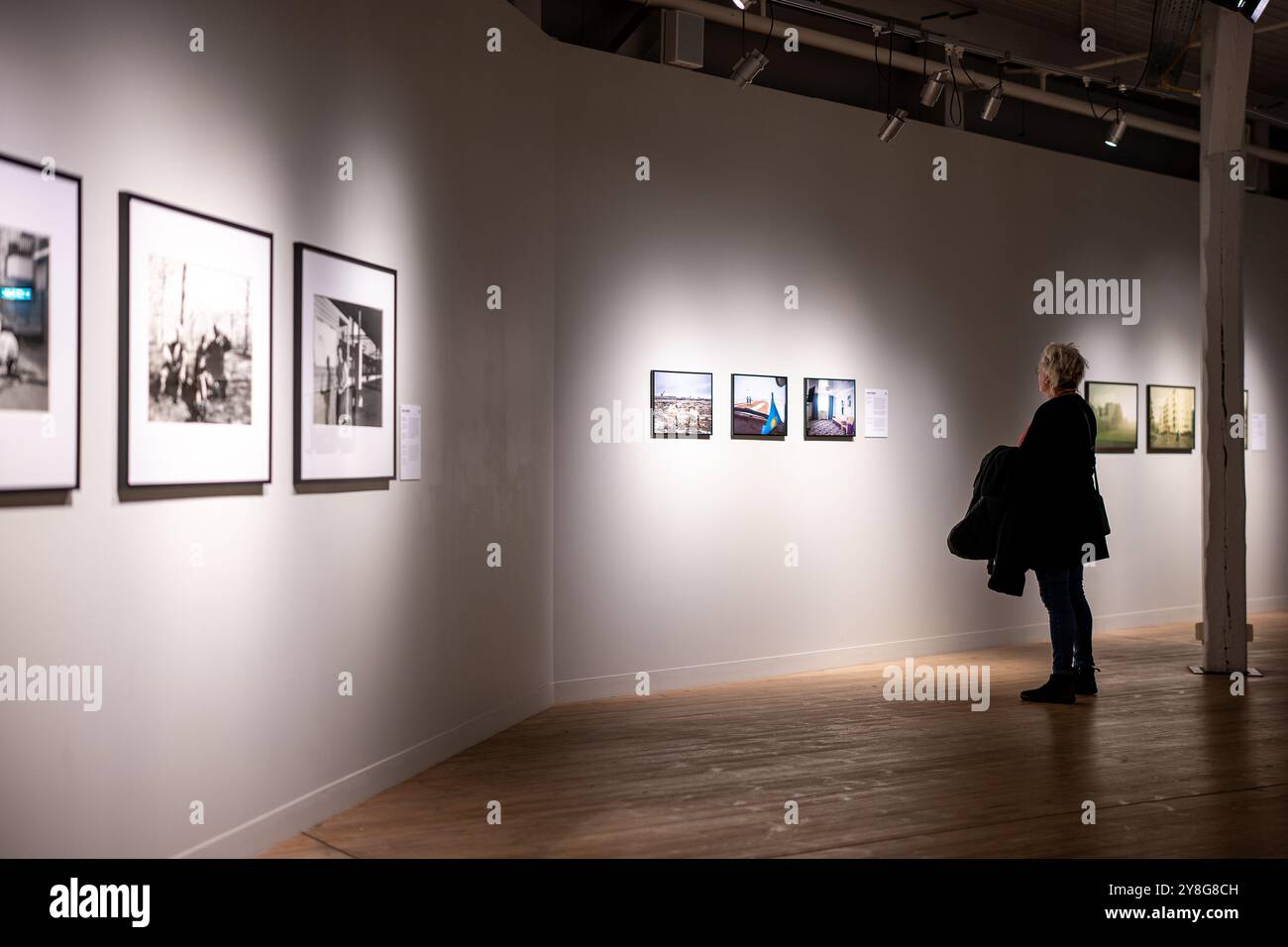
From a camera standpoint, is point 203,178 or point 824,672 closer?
point 203,178

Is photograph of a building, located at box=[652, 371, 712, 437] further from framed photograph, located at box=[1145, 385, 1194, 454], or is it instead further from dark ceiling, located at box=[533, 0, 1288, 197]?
framed photograph, located at box=[1145, 385, 1194, 454]

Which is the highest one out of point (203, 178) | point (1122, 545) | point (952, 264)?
point (952, 264)

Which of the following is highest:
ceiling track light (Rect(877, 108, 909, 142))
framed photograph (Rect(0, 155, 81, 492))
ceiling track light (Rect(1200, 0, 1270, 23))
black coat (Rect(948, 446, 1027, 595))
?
ceiling track light (Rect(1200, 0, 1270, 23))

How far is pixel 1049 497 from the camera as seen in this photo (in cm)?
696

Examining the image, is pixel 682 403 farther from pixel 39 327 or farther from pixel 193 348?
pixel 39 327

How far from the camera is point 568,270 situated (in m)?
7.42

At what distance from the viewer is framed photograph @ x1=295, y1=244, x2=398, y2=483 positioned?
4750 mm

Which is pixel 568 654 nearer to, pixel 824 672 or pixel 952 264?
pixel 824 672

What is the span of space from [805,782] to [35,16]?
4.02m

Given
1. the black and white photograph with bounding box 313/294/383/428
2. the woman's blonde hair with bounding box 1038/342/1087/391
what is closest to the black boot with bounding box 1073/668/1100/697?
the woman's blonde hair with bounding box 1038/342/1087/391

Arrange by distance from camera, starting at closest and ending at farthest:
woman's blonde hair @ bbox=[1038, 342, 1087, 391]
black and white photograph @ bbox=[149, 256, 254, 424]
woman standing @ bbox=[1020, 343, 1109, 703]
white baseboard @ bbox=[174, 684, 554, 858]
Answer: black and white photograph @ bbox=[149, 256, 254, 424]
white baseboard @ bbox=[174, 684, 554, 858]
woman standing @ bbox=[1020, 343, 1109, 703]
woman's blonde hair @ bbox=[1038, 342, 1087, 391]

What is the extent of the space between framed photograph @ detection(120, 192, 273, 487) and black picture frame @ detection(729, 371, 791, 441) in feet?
13.4

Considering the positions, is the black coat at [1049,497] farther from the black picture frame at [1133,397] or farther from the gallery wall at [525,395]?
the black picture frame at [1133,397]
